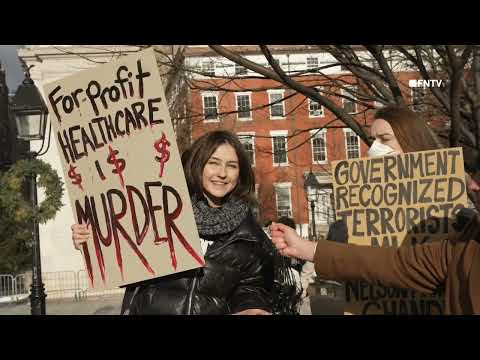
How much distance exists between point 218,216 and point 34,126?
57.8 inches

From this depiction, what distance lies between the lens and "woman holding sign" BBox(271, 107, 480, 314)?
2.89 m

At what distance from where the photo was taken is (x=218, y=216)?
13.7ft

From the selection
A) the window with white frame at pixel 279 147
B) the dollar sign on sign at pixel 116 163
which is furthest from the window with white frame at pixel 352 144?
the dollar sign on sign at pixel 116 163

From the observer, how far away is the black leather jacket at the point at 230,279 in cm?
416

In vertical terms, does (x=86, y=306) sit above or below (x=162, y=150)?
below

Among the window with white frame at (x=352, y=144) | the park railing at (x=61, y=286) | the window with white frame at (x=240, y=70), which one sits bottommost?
the park railing at (x=61, y=286)

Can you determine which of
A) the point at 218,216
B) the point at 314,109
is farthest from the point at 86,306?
the point at 314,109

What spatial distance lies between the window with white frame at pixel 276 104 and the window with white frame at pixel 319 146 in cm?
27

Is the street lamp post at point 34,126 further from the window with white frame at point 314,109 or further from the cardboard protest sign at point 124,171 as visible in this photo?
the window with white frame at point 314,109

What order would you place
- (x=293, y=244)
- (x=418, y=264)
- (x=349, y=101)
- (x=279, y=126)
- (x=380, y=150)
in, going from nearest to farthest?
(x=418, y=264) → (x=293, y=244) → (x=380, y=150) → (x=279, y=126) → (x=349, y=101)

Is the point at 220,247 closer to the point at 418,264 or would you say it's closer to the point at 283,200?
the point at 283,200

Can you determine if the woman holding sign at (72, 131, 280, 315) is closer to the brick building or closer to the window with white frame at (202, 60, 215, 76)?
the brick building

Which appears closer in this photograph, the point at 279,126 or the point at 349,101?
the point at 279,126

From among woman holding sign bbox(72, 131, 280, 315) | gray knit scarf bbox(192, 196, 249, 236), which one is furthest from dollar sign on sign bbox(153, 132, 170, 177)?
gray knit scarf bbox(192, 196, 249, 236)
